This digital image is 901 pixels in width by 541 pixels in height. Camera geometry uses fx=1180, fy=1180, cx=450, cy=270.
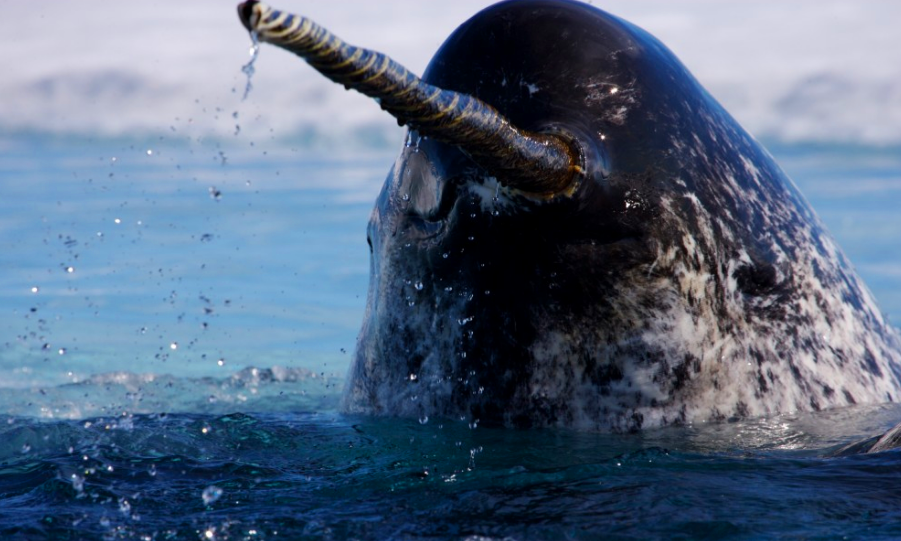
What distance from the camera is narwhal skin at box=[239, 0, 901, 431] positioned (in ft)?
10.9

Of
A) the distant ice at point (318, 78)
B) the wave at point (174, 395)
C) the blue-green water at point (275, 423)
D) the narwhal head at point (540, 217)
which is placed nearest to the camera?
the blue-green water at point (275, 423)

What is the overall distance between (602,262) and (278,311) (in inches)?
295

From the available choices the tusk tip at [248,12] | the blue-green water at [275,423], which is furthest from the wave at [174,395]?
the tusk tip at [248,12]

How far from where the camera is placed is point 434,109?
2729 millimetres

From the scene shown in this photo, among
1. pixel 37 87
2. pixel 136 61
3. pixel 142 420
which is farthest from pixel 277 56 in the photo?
pixel 142 420

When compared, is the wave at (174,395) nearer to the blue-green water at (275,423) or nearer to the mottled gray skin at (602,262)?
the blue-green water at (275,423)

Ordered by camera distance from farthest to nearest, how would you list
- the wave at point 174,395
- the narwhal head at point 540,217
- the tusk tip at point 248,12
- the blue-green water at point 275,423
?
the wave at point 174,395 < the narwhal head at point 540,217 < the blue-green water at point 275,423 < the tusk tip at point 248,12

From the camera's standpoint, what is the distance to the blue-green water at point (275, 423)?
298 cm

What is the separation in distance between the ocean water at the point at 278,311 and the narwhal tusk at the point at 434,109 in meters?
0.83

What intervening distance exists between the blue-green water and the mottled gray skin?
132 millimetres

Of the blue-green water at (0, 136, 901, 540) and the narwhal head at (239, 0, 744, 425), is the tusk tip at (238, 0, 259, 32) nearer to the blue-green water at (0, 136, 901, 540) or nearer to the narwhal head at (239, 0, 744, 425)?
the narwhal head at (239, 0, 744, 425)

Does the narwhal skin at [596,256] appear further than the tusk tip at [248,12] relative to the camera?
Yes

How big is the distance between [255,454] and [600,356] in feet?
3.99

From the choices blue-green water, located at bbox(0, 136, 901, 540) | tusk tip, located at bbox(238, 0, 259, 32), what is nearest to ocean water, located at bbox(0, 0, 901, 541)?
blue-green water, located at bbox(0, 136, 901, 540)
